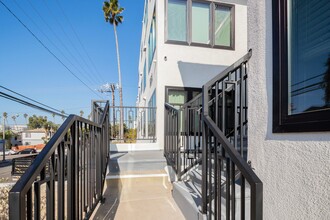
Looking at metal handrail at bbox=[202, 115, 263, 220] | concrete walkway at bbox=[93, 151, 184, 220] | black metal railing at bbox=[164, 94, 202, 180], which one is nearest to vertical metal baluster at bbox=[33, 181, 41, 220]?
metal handrail at bbox=[202, 115, 263, 220]

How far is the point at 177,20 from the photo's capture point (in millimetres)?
5750

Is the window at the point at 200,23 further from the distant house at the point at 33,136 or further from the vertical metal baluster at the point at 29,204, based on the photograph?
the distant house at the point at 33,136

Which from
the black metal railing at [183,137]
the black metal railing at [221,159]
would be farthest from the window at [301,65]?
the black metal railing at [183,137]

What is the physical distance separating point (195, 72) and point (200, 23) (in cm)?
140

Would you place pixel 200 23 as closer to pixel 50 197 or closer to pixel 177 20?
pixel 177 20

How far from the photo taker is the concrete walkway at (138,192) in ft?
7.74

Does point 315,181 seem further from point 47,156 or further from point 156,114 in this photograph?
point 156,114

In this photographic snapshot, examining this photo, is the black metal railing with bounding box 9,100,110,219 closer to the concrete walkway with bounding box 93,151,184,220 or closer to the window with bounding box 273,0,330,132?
the concrete walkway with bounding box 93,151,184,220

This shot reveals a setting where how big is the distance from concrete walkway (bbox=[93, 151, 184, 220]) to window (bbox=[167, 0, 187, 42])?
3546 mm

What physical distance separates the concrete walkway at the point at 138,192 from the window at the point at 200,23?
11.6 ft

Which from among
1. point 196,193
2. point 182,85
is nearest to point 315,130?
point 196,193

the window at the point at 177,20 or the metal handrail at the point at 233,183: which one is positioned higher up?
the window at the point at 177,20

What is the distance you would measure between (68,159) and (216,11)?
5898mm

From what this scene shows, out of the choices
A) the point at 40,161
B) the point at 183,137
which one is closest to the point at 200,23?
the point at 183,137
